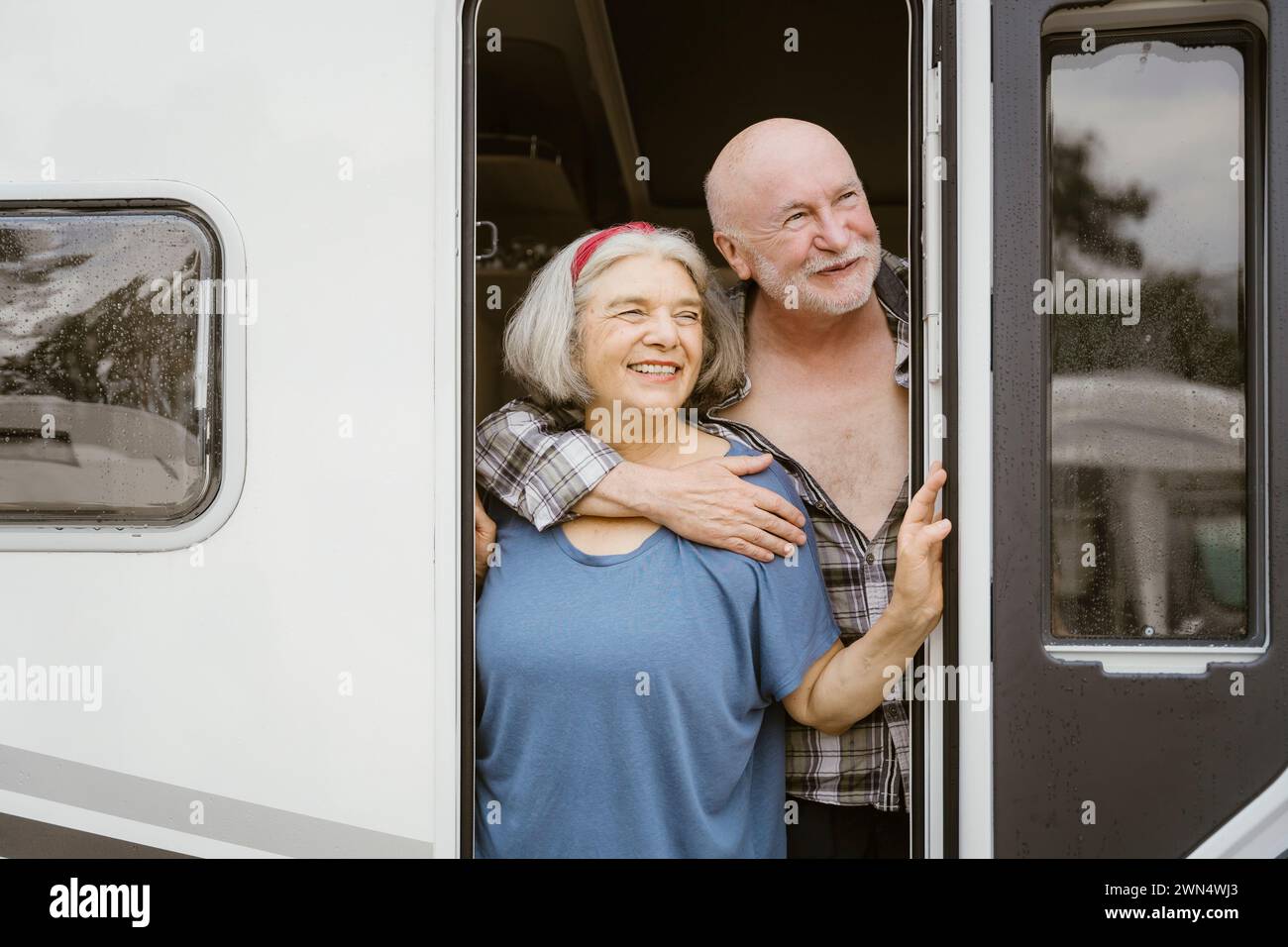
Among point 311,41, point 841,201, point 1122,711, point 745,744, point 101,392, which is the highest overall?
point 311,41

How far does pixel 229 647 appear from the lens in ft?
5.64

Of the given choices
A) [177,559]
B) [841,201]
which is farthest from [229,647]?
[841,201]

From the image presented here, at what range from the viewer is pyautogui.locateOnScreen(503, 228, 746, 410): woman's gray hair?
2.05m

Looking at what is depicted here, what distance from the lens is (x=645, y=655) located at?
1815 millimetres

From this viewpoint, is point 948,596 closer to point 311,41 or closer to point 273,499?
point 273,499

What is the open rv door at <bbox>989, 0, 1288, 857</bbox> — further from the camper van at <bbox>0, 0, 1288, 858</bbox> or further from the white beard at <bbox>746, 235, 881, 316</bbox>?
the white beard at <bbox>746, 235, 881, 316</bbox>

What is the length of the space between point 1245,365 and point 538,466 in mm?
1292

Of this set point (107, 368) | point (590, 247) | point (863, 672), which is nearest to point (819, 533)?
point (863, 672)

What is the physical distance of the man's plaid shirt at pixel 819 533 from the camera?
75.9 inches

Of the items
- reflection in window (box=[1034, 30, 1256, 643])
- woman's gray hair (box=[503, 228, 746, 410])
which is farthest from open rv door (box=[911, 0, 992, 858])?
woman's gray hair (box=[503, 228, 746, 410])

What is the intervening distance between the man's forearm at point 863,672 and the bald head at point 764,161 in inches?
36.3

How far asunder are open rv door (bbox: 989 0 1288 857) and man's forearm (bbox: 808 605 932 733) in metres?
0.17

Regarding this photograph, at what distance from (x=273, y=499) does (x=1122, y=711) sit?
152 cm
